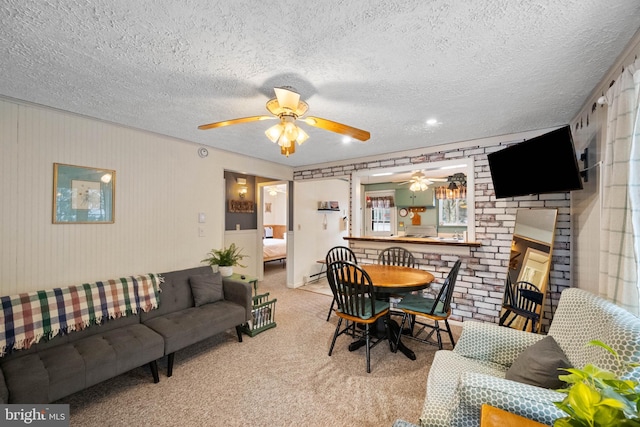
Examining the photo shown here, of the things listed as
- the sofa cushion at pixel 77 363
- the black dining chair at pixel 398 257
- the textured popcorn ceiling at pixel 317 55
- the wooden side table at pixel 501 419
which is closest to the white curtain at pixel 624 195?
the textured popcorn ceiling at pixel 317 55

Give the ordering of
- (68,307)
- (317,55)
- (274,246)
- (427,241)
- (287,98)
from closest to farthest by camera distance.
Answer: (317,55)
(287,98)
(68,307)
(427,241)
(274,246)

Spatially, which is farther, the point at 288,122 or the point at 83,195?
the point at 83,195

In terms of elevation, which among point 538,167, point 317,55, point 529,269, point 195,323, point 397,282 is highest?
point 317,55

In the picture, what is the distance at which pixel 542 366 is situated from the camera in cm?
125

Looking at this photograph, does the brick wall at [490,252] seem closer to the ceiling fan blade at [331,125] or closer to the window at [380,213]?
the ceiling fan blade at [331,125]

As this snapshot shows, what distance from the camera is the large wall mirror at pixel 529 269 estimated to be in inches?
101

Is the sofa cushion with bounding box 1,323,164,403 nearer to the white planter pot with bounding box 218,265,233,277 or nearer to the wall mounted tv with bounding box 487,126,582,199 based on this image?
the white planter pot with bounding box 218,265,233,277

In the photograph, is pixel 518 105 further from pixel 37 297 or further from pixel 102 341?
pixel 37 297

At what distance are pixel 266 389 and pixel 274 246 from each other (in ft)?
15.3

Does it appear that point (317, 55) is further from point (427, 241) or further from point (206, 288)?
point (427, 241)

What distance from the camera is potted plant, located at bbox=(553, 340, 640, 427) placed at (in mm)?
576

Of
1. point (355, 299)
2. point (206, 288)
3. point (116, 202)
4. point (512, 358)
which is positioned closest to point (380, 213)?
point (355, 299)

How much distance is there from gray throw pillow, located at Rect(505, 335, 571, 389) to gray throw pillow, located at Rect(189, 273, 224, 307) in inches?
106

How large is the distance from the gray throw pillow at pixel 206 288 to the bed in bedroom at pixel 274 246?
2.68 metres
